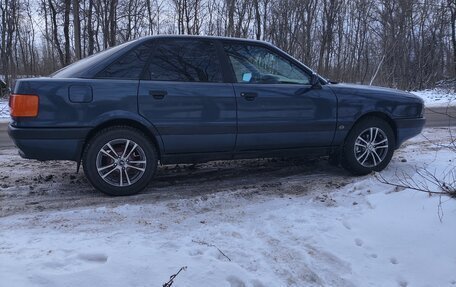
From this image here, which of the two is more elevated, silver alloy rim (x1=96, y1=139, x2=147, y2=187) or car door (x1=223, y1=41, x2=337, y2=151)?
car door (x1=223, y1=41, x2=337, y2=151)

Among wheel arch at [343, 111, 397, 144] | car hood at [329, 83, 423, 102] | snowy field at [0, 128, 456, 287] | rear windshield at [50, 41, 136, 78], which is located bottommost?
snowy field at [0, 128, 456, 287]

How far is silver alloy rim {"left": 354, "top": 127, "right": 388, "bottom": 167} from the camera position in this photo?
5688 mm

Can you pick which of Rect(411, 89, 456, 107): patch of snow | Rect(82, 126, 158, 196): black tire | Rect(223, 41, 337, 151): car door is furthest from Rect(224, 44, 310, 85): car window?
Rect(411, 89, 456, 107): patch of snow

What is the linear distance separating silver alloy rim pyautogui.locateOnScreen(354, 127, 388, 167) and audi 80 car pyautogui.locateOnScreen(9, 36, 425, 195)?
0.04 feet

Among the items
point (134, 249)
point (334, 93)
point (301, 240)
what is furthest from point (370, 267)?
point (334, 93)

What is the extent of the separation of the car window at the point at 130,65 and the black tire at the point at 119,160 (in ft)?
1.81

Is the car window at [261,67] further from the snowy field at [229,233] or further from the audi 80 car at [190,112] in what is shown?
the snowy field at [229,233]

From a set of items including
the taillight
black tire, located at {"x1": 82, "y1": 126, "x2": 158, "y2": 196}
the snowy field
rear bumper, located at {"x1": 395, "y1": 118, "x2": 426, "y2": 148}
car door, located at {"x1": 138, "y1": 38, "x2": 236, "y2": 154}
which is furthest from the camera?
rear bumper, located at {"x1": 395, "y1": 118, "x2": 426, "y2": 148}

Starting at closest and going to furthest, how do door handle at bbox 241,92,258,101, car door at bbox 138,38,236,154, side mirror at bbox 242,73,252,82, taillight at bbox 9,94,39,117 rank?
1. taillight at bbox 9,94,39,117
2. car door at bbox 138,38,236,154
3. door handle at bbox 241,92,258,101
4. side mirror at bbox 242,73,252,82

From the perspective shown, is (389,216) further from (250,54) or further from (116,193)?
(116,193)

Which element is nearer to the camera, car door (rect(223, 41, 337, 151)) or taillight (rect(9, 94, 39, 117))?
taillight (rect(9, 94, 39, 117))

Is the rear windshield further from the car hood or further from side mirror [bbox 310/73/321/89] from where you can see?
the car hood

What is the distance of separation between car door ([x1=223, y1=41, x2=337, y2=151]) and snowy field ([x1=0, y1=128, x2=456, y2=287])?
0.56 meters

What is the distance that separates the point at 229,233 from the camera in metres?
3.80
